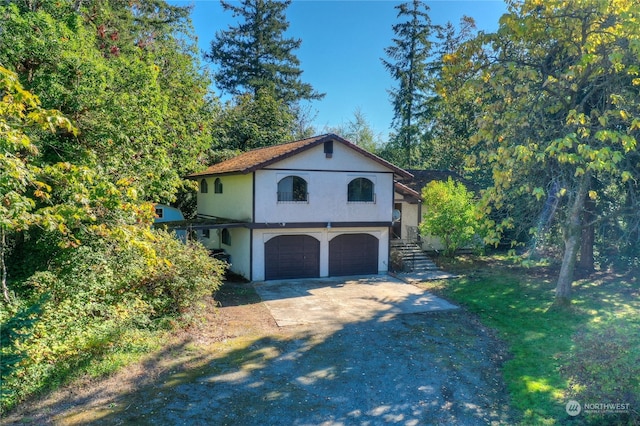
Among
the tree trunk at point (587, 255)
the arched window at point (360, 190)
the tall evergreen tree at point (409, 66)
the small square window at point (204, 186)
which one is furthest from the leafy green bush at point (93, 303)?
the tall evergreen tree at point (409, 66)

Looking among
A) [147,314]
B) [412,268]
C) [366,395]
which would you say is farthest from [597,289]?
[147,314]

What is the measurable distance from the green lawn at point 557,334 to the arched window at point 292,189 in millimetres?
6797

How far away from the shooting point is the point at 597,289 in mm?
15141

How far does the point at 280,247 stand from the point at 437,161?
24.8 m

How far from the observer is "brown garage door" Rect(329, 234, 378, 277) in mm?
18047

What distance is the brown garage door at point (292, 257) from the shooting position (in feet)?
55.5

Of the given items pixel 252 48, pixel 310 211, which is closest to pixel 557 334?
pixel 310 211

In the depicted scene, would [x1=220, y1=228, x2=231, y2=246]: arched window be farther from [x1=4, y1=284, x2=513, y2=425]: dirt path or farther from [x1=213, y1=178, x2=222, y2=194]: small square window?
[x1=4, y1=284, x2=513, y2=425]: dirt path

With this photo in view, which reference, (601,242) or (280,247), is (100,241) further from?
(601,242)

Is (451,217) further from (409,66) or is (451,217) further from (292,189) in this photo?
(409,66)

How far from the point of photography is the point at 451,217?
19.4 metres

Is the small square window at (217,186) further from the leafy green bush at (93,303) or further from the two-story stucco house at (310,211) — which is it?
the leafy green bush at (93,303)

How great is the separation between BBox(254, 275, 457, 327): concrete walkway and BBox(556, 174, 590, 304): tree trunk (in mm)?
3580

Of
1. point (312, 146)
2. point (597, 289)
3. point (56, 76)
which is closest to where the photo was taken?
point (56, 76)
